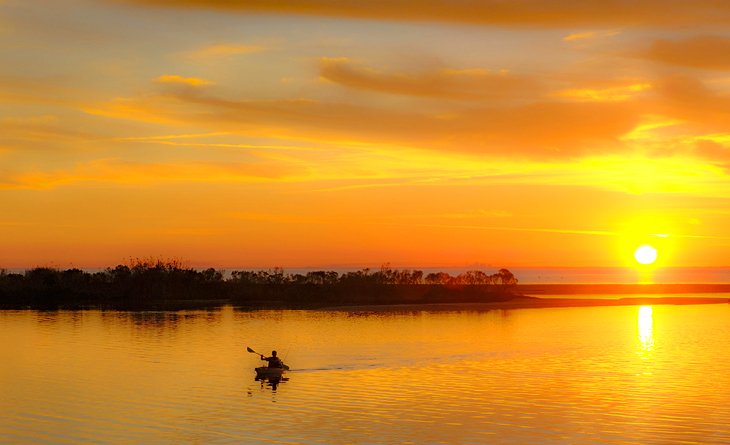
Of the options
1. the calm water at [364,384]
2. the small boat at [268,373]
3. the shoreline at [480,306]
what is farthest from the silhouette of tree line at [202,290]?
the small boat at [268,373]

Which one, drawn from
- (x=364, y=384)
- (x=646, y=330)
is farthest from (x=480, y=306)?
(x=364, y=384)

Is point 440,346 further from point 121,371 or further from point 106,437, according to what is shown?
point 106,437

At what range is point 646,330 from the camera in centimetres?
9262

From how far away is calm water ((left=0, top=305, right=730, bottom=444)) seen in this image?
37.1 m

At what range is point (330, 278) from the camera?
161250 mm

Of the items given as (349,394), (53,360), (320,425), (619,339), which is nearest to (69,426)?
(320,425)

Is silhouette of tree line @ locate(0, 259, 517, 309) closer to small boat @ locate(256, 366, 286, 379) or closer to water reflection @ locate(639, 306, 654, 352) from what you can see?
water reflection @ locate(639, 306, 654, 352)

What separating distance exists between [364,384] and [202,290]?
317 ft

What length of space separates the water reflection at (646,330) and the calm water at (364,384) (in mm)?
783

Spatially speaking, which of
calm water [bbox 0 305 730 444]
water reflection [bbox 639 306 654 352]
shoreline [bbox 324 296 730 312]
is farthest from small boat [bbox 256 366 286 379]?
shoreline [bbox 324 296 730 312]

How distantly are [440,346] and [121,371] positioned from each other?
2721cm

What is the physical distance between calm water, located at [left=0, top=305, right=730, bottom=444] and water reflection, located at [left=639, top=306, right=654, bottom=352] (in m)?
0.78

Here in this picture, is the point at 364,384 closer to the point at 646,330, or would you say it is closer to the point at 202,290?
the point at 646,330

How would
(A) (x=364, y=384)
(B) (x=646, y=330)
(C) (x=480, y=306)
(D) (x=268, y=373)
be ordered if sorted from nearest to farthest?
(A) (x=364, y=384)
(D) (x=268, y=373)
(B) (x=646, y=330)
(C) (x=480, y=306)
